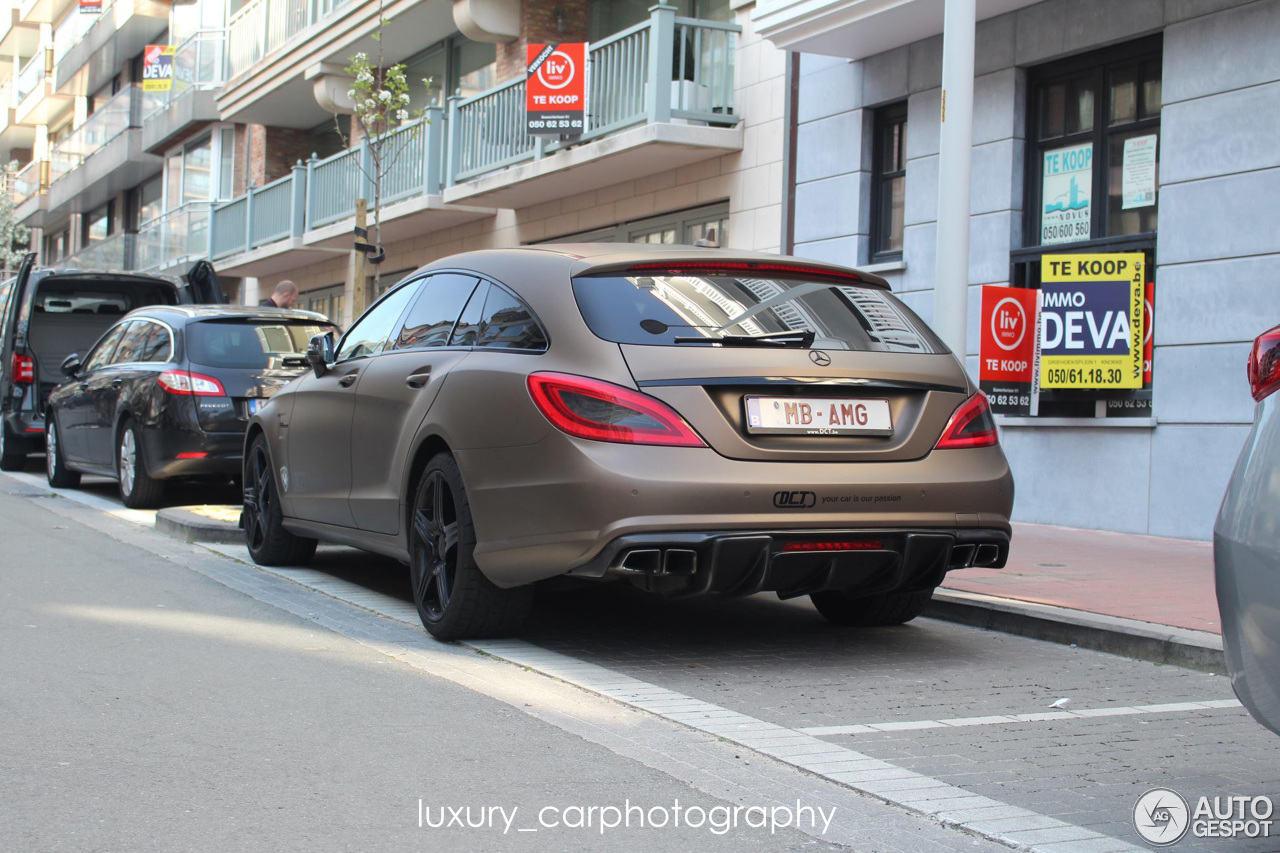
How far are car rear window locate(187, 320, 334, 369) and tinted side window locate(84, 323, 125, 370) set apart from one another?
72.6 inches

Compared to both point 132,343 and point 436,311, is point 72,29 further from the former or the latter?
point 436,311

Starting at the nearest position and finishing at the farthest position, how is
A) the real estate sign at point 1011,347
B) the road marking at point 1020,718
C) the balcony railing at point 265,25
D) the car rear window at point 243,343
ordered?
the road marking at point 1020,718 < the car rear window at point 243,343 < the real estate sign at point 1011,347 < the balcony railing at point 265,25

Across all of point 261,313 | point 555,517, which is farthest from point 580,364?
point 261,313

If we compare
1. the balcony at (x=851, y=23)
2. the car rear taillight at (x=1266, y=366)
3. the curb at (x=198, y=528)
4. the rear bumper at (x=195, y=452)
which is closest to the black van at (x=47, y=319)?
the rear bumper at (x=195, y=452)

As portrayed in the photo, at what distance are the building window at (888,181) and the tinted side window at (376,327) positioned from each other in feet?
24.3

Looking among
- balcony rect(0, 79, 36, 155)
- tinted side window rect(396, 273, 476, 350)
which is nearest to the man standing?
tinted side window rect(396, 273, 476, 350)

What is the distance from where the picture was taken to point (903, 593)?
21.8 ft

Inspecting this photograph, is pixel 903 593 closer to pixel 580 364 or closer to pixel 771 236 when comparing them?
pixel 580 364

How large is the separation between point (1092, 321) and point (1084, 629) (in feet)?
18.1

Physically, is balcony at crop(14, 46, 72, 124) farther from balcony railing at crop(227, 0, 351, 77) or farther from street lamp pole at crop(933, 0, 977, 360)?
street lamp pole at crop(933, 0, 977, 360)

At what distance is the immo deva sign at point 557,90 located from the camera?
Result: 17.0 m

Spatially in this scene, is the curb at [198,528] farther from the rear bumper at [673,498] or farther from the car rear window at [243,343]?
the rear bumper at [673,498]

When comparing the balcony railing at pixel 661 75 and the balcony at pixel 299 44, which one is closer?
the balcony railing at pixel 661 75

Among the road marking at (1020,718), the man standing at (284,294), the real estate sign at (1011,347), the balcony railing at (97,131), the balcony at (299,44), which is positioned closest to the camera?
the road marking at (1020,718)
